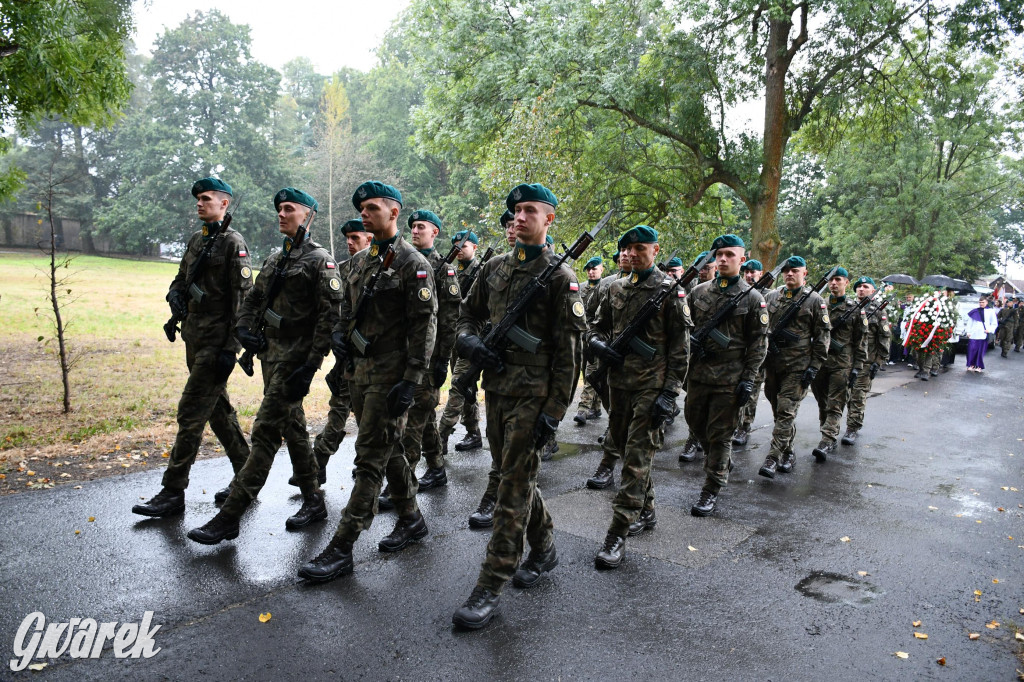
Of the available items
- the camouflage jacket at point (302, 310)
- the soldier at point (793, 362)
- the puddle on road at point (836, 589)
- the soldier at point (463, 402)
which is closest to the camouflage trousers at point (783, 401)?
the soldier at point (793, 362)

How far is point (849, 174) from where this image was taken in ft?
92.9

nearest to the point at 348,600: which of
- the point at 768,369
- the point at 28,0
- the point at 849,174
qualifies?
the point at 768,369

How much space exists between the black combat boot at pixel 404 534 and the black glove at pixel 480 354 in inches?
58.3

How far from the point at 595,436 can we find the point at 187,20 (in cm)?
4798

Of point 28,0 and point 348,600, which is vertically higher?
point 28,0

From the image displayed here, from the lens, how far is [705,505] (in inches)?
231

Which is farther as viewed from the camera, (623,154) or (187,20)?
(187,20)

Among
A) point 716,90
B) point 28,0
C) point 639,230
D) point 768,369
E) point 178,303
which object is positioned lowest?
point 768,369

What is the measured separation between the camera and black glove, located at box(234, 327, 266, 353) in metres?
4.92

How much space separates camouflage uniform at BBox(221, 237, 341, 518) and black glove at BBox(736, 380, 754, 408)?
346 cm

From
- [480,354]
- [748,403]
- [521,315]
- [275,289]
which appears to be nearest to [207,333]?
[275,289]

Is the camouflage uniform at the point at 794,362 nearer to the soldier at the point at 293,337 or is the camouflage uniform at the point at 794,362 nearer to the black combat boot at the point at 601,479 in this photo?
the black combat boot at the point at 601,479

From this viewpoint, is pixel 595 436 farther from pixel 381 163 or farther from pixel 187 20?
pixel 187 20

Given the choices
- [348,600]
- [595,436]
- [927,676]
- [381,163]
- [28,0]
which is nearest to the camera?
[927,676]
